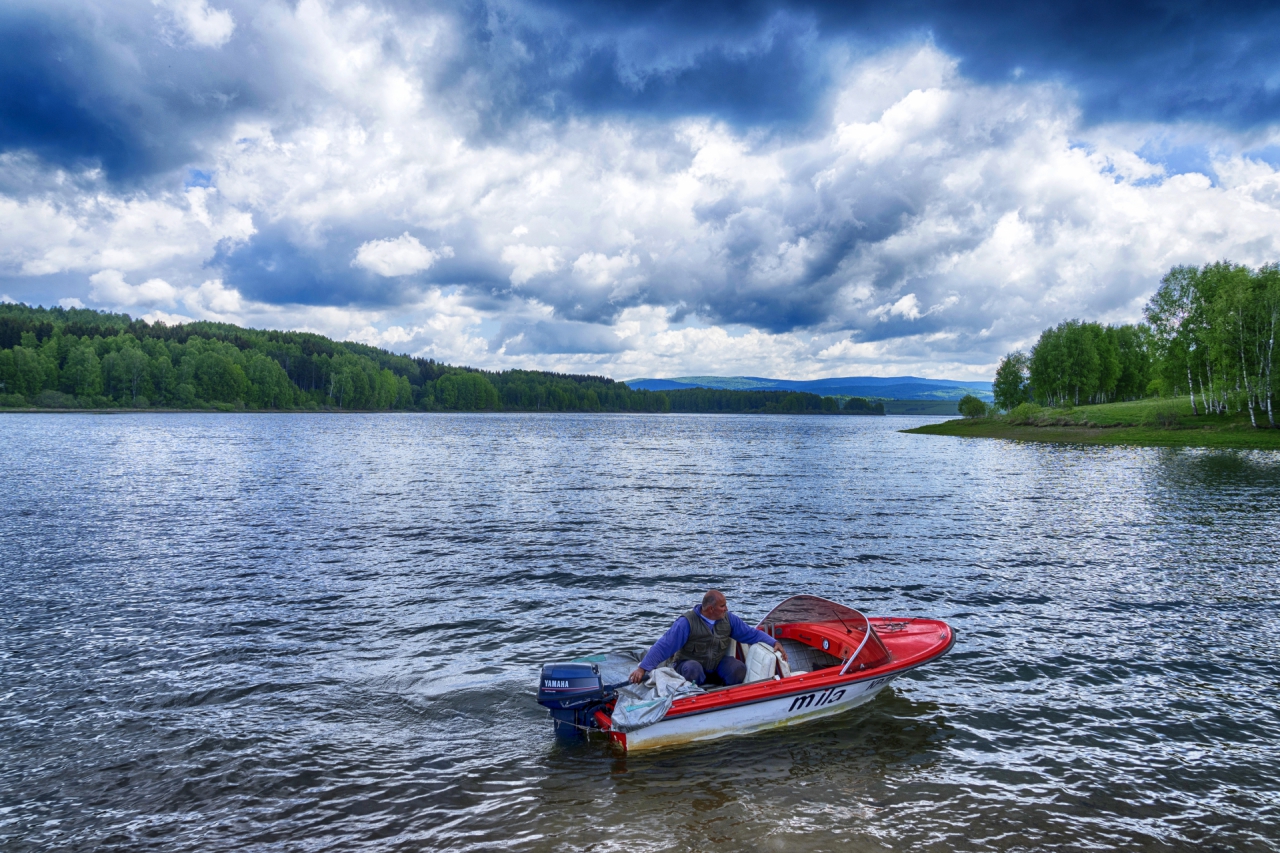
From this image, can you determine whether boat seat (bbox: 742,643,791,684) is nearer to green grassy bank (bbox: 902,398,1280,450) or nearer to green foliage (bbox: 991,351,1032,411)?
green grassy bank (bbox: 902,398,1280,450)

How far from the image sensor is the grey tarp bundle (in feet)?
39.7

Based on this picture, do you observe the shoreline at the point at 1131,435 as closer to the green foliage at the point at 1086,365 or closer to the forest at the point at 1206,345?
the forest at the point at 1206,345

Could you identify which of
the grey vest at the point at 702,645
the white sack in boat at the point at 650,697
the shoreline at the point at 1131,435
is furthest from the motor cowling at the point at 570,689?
the shoreline at the point at 1131,435

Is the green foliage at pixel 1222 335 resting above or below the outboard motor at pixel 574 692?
above

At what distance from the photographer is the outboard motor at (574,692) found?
12.5m

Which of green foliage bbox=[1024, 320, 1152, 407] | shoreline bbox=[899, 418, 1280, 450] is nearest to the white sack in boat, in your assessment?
shoreline bbox=[899, 418, 1280, 450]

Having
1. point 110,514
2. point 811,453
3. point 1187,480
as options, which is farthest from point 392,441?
point 1187,480

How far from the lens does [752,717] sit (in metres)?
12.8

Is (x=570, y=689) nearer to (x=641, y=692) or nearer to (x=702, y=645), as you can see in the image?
(x=641, y=692)

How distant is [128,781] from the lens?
11.1 m

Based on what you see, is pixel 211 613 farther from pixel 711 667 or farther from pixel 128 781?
pixel 711 667

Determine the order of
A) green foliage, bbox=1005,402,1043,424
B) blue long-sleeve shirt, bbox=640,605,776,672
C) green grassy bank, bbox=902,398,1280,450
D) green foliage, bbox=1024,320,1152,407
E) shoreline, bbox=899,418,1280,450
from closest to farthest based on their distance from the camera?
blue long-sleeve shirt, bbox=640,605,776,672
shoreline, bbox=899,418,1280,450
green grassy bank, bbox=902,398,1280,450
green foliage, bbox=1005,402,1043,424
green foliage, bbox=1024,320,1152,407

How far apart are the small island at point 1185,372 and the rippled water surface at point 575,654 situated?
51.9 m

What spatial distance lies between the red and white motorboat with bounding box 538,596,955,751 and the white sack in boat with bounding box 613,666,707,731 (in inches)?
4.2
